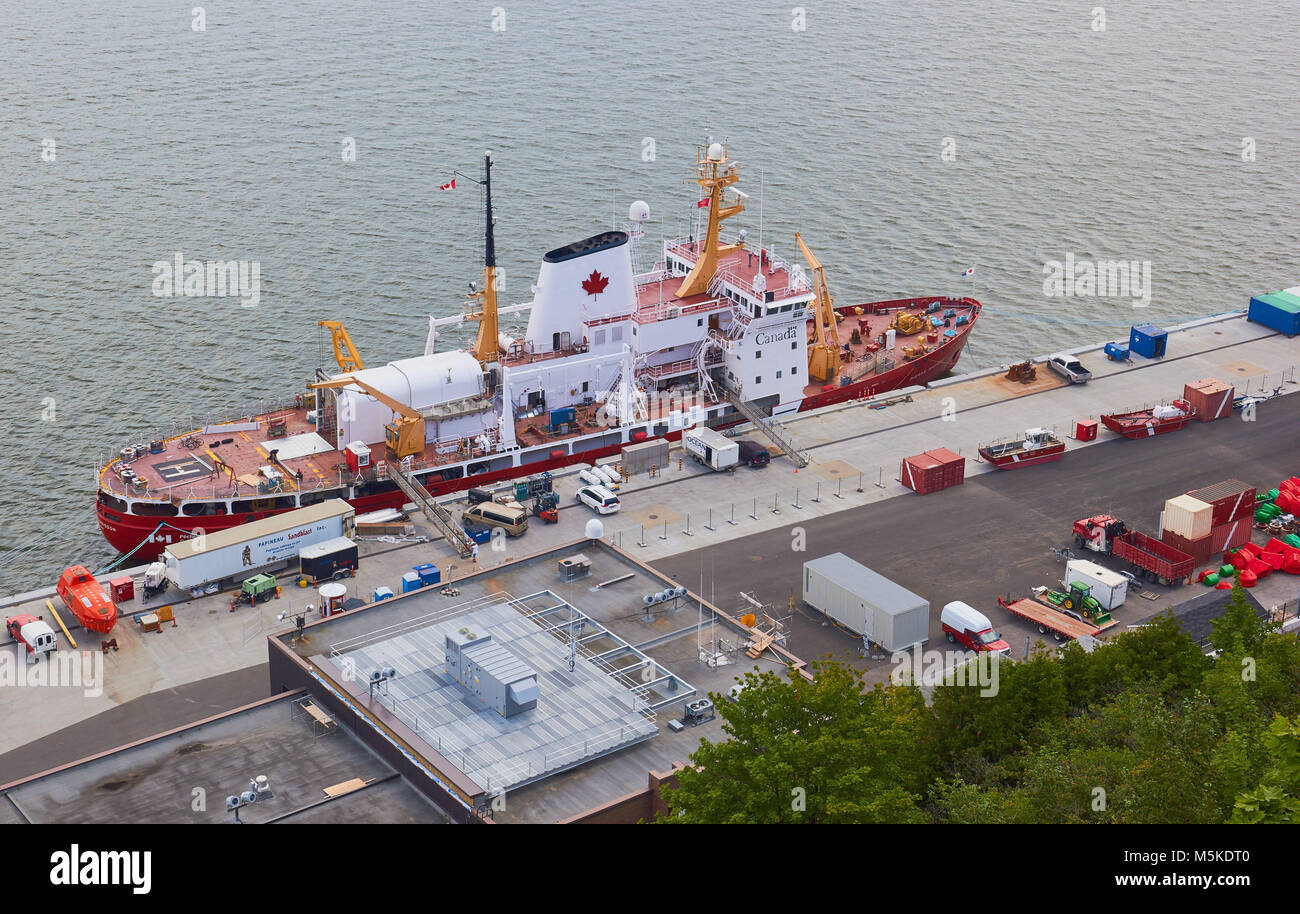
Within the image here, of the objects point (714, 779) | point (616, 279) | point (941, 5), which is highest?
point (941, 5)

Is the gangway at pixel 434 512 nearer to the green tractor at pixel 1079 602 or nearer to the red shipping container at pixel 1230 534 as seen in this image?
the green tractor at pixel 1079 602

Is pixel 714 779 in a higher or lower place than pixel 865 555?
higher

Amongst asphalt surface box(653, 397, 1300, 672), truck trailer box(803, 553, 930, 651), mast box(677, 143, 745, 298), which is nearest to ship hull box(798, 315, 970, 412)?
mast box(677, 143, 745, 298)

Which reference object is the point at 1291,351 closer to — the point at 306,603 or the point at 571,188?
the point at 571,188

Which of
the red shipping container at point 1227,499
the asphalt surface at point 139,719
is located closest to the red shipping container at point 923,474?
the red shipping container at point 1227,499

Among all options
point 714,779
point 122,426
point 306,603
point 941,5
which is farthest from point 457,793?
point 941,5

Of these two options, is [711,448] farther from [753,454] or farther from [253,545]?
[253,545]
